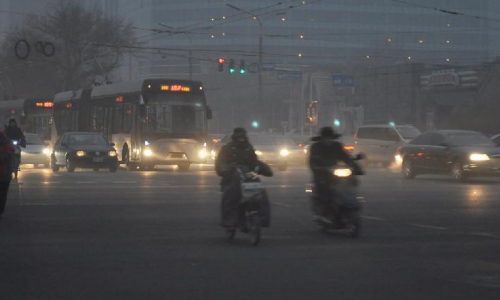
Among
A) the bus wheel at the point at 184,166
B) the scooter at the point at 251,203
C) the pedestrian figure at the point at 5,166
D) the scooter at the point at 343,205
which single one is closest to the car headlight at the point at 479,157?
the bus wheel at the point at 184,166

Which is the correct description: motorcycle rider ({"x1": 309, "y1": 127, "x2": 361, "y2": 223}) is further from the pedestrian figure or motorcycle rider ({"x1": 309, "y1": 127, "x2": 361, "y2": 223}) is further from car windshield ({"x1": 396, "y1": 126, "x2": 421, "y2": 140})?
car windshield ({"x1": 396, "y1": 126, "x2": 421, "y2": 140})

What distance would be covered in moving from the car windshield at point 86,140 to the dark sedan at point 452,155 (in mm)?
12274

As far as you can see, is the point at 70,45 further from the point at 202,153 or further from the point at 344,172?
the point at 344,172

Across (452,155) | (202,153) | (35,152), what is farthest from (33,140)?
(452,155)

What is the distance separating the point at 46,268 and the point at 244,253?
8.83 ft

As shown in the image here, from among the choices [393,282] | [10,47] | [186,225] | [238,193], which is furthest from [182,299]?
[10,47]

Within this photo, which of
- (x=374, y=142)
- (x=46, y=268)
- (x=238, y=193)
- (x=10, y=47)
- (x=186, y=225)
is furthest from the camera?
(x=10, y=47)

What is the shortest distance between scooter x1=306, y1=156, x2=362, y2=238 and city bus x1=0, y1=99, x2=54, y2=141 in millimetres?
41409

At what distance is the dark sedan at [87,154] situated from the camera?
3722 centimetres

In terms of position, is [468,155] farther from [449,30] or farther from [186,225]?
[449,30]

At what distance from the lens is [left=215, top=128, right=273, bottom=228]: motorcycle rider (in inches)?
543

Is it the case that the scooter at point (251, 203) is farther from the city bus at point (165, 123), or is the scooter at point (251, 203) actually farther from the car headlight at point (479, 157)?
the city bus at point (165, 123)

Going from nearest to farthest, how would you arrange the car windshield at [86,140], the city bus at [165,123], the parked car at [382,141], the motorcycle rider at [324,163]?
the motorcycle rider at [324,163] < the car windshield at [86,140] < the city bus at [165,123] < the parked car at [382,141]

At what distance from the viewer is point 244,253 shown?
41.2 ft
